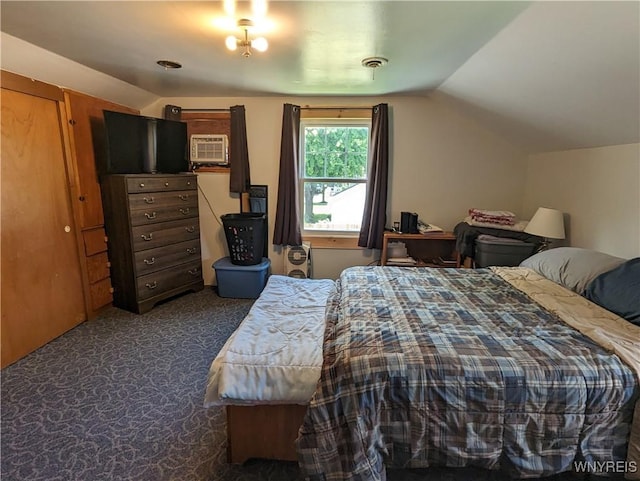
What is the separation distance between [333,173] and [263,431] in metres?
2.95

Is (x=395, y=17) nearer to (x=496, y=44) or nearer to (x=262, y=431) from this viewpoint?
(x=496, y=44)

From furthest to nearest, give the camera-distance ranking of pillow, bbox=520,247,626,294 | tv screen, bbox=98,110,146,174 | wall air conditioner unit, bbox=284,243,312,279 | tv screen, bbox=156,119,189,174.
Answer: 1. wall air conditioner unit, bbox=284,243,312,279
2. tv screen, bbox=156,119,189,174
3. tv screen, bbox=98,110,146,174
4. pillow, bbox=520,247,626,294

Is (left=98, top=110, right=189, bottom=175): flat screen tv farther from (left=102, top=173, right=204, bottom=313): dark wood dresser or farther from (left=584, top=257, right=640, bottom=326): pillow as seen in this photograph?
(left=584, top=257, right=640, bottom=326): pillow

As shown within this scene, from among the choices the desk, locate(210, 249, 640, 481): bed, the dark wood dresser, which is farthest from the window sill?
locate(210, 249, 640, 481): bed

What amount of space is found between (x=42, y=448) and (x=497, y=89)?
379 centimetres

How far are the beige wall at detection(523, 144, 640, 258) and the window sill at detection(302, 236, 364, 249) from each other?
6.67 ft

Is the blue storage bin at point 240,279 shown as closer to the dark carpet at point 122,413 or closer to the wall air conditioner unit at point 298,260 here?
the wall air conditioner unit at point 298,260

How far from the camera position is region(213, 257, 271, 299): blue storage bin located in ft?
11.9

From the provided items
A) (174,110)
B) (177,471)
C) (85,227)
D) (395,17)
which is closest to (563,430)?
(177,471)

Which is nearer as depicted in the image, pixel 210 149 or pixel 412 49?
pixel 412 49

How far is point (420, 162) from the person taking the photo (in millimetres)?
3793

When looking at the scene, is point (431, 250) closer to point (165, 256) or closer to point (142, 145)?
point (165, 256)

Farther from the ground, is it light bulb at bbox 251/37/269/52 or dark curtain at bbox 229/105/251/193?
light bulb at bbox 251/37/269/52

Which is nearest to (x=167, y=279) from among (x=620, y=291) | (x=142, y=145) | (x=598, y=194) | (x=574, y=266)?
(x=142, y=145)
